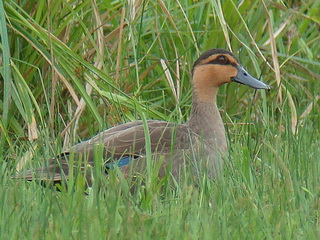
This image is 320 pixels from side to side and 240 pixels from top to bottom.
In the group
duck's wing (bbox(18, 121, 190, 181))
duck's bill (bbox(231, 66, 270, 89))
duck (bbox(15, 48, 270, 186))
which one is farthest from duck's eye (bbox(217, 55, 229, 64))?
duck's wing (bbox(18, 121, 190, 181))

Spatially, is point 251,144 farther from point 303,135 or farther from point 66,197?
point 66,197

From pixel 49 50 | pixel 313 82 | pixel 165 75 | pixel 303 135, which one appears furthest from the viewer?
pixel 313 82

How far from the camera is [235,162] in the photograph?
15.2 ft

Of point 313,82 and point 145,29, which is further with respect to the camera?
point 313,82

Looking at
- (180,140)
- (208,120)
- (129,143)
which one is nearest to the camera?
(129,143)

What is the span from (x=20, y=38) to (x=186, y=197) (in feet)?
8.30

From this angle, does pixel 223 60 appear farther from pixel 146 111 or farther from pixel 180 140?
pixel 180 140

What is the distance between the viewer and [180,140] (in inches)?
203

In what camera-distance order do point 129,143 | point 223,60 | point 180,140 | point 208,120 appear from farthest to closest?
point 223,60
point 208,120
point 180,140
point 129,143

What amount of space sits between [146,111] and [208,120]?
40cm

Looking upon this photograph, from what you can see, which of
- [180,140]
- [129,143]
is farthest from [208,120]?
[129,143]

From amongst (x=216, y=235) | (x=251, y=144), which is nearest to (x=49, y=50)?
(x=251, y=144)

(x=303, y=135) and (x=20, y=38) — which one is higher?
(x=20, y=38)

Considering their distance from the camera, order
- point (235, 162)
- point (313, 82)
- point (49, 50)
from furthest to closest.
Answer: point (313, 82), point (49, 50), point (235, 162)
